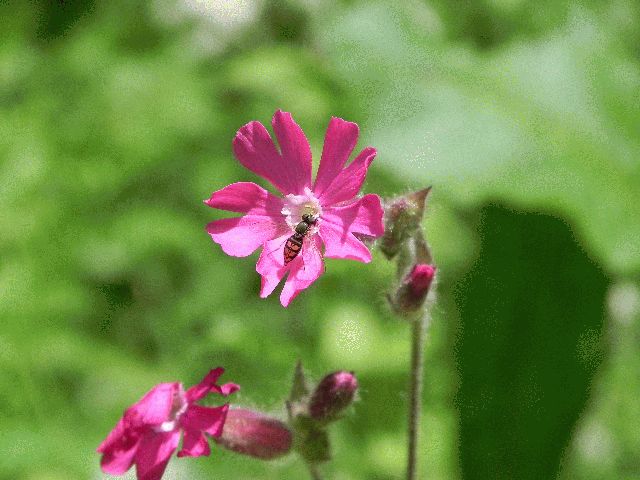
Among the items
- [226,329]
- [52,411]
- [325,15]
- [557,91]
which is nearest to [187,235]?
[226,329]

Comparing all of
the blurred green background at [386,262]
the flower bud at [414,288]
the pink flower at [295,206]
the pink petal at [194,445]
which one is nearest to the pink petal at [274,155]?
the pink flower at [295,206]

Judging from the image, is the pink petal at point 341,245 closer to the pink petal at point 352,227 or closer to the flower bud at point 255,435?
the pink petal at point 352,227

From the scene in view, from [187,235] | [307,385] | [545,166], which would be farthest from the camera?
[187,235]

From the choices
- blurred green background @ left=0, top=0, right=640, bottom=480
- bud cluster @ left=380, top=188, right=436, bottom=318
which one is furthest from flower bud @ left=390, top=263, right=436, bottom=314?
blurred green background @ left=0, top=0, right=640, bottom=480

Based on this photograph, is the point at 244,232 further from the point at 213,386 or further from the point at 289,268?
the point at 213,386

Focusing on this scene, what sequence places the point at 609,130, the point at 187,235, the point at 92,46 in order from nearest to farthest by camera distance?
the point at 609,130, the point at 187,235, the point at 92,46

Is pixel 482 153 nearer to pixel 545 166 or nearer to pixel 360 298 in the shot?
pixel 545 166

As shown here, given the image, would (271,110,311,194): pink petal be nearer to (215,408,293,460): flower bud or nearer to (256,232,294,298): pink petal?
(256,232,294,298): pink petal
